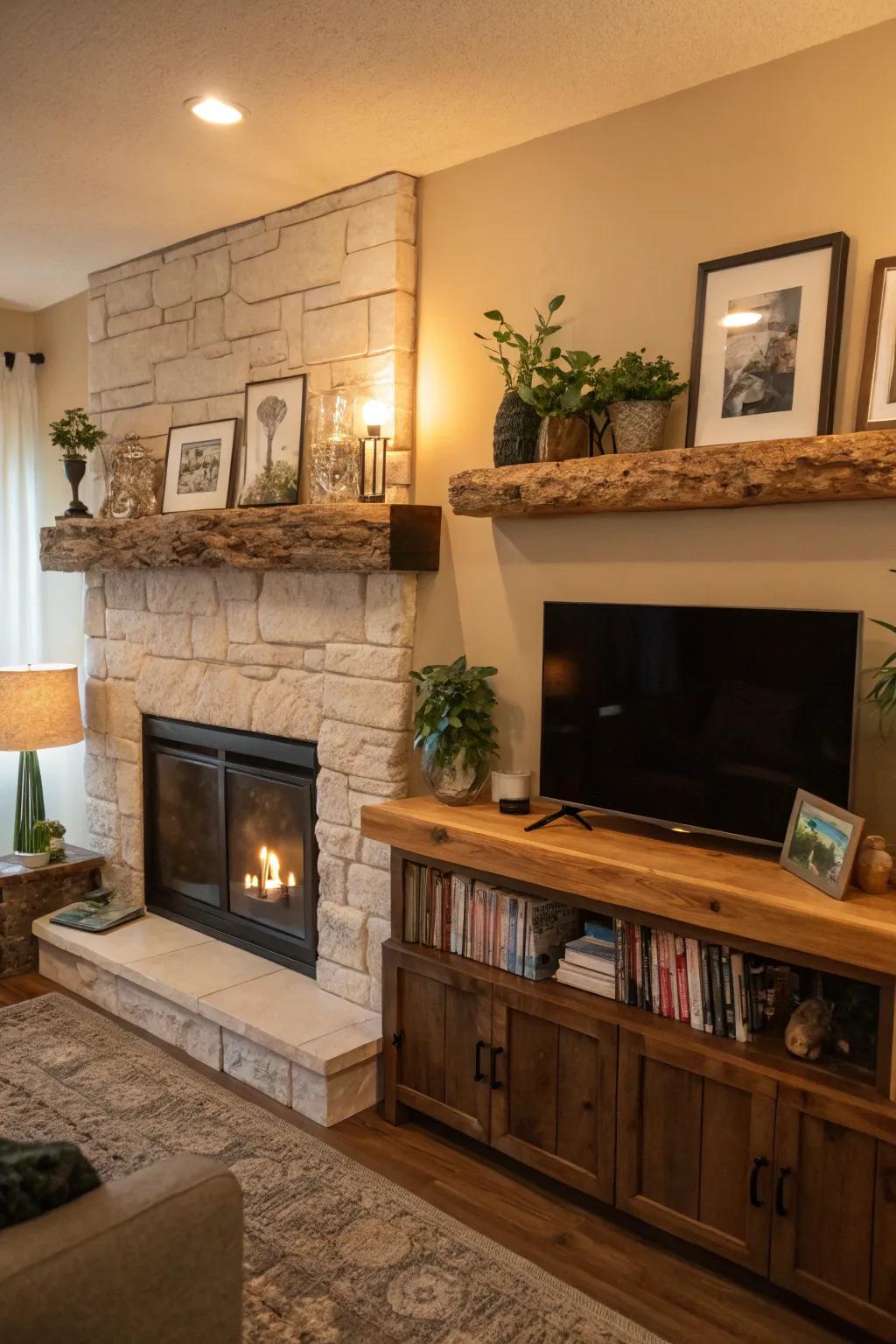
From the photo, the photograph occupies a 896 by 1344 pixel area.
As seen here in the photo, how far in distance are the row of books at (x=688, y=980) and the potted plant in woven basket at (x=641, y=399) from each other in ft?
3.73

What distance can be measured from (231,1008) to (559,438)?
1945 mm

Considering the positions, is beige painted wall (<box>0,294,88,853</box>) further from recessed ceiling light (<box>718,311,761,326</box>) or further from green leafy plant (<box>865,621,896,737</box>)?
green leafy plant (<box>865,621,896,737</box>)

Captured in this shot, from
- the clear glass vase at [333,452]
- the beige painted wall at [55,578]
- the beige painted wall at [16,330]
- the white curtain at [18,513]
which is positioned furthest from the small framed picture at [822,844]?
the beige painted wall at [16,330]

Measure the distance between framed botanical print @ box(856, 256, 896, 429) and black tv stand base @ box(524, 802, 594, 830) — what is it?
→ 1.15 metres

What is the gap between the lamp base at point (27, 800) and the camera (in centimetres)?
412

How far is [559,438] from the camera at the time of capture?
8.53ft

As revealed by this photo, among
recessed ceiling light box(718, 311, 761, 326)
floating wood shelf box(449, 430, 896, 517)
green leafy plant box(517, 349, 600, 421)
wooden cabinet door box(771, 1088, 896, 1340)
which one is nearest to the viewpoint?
wooden cabinet door box(771, 1088, 896, 1340)

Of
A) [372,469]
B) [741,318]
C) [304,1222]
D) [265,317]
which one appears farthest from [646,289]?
[304,1222]

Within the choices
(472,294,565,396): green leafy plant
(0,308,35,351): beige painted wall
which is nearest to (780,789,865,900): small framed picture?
(472,294,565,396): green leafy plant

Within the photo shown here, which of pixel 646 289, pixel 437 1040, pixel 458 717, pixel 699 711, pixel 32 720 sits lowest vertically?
pixel 437 1040

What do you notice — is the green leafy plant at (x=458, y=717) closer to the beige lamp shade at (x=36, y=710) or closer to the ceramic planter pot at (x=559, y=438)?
the ceramic planter pot at (x=559, y=438)

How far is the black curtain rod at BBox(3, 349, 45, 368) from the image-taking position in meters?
4.75

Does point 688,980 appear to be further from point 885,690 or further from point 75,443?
point 75,443

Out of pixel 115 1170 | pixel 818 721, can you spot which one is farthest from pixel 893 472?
pixel 115 1170
